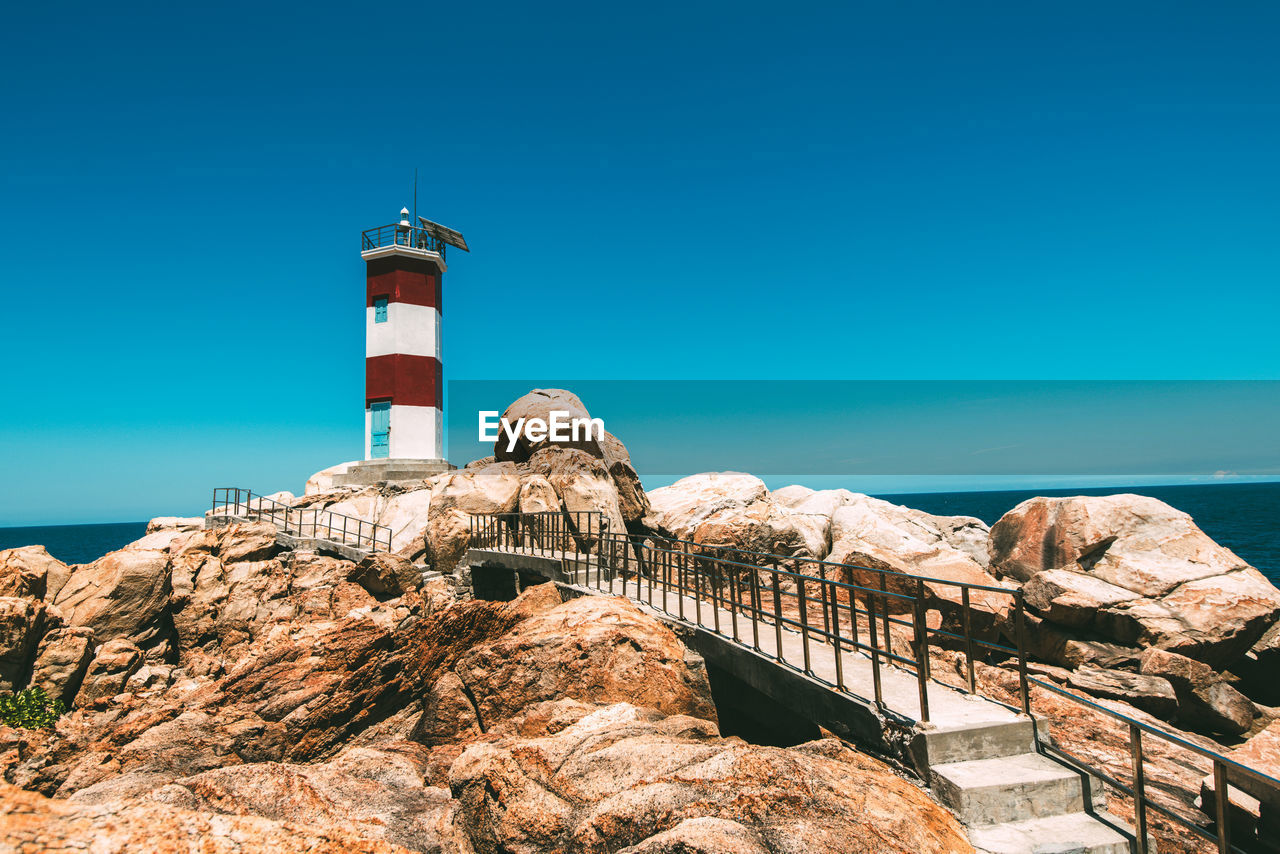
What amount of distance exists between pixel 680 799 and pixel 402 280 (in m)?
30.1

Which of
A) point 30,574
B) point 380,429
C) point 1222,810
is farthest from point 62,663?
point 1222,810

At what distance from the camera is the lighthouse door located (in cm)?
2956

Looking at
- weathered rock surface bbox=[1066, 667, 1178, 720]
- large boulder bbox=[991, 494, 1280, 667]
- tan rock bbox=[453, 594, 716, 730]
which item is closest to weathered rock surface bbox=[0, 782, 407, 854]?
tan rock bbox=[453, 594, 716, 730]

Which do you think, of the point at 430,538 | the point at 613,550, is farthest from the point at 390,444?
the point at 613,550

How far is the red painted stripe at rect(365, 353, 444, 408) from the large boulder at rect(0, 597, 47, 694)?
656 inches

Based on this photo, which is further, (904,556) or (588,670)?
(904,556)

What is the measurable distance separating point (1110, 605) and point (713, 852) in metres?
13.8

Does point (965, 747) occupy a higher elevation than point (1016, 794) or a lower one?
higher

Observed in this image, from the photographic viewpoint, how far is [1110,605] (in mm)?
13805

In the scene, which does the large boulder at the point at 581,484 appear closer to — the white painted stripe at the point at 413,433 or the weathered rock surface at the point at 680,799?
the white painted stripe at the point at 413,433

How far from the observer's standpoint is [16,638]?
43.7 feet

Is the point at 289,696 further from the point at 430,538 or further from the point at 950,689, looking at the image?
the point at 430,538

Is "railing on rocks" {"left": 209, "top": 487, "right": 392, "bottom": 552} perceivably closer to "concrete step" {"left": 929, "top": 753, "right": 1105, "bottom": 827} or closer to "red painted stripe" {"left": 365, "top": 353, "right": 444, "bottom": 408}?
"red painted stripe" {"left": 365, "top": 353, "right": 444, "bottom": 408}

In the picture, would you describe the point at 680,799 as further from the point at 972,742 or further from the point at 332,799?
the point at 332,799
